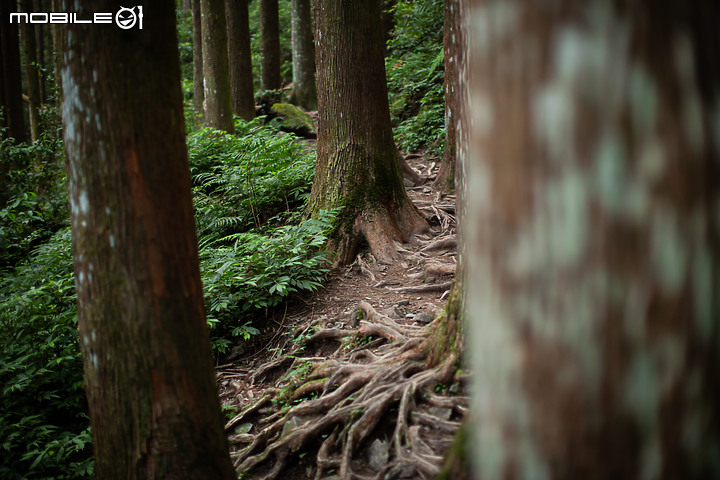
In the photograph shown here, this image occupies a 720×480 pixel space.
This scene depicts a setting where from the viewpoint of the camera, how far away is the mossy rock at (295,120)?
1294 cm

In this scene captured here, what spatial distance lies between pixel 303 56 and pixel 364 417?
540 inches

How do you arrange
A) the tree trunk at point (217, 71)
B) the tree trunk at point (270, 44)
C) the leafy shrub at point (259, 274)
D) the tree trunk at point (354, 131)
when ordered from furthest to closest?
the tree trunk at point (270, 44) < the tree trunk at point (217, 71) < the tree trunk at point (354, 131) < the leafy shrub at point (259, 274)

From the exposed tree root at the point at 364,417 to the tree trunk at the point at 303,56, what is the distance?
41.2 ft

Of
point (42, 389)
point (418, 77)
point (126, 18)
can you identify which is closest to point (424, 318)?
point (126, 18)

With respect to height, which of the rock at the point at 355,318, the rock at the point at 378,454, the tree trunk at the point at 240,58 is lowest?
the rock at the point at 378,454

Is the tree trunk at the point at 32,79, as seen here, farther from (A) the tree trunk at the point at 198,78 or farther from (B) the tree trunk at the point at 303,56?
(B) the tree trunk at the point at 303,56

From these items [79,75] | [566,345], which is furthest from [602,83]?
[79,75]

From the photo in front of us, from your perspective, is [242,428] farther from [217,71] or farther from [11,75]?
[11,75]

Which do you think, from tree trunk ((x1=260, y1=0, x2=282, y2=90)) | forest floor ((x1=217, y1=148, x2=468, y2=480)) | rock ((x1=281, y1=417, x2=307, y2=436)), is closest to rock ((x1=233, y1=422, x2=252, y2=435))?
forest floor ((x1=217, y1=148, x2=468, y2=480))

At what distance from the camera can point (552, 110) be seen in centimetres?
100

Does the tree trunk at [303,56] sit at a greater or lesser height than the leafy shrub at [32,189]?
greater

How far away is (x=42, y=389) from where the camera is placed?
429 cm

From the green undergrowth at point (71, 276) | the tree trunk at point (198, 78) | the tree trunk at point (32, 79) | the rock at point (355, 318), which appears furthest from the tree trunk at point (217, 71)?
the rock at point (355, 318)

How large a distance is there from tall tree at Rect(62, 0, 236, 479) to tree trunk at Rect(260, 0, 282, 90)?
44.5 feet
